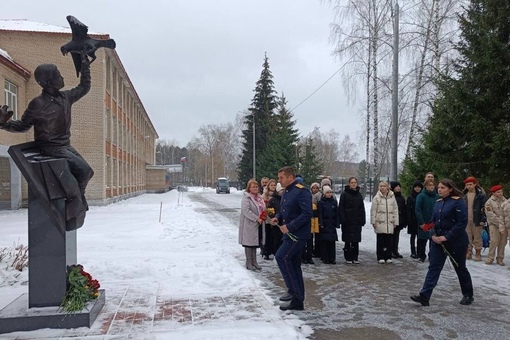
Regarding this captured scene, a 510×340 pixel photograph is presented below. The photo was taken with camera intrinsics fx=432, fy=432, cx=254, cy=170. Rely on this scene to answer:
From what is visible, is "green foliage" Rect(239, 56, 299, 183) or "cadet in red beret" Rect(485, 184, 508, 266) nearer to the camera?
"cadet in red beret" Rect(485, 184, 508, 266)

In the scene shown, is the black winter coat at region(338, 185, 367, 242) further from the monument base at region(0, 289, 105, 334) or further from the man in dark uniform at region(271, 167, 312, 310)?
the monument base at region(0, 289, 105, 334)

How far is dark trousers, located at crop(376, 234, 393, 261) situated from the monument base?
6.27 meters

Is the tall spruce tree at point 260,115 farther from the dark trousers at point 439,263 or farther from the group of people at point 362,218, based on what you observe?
the dark trousers at point 439,263

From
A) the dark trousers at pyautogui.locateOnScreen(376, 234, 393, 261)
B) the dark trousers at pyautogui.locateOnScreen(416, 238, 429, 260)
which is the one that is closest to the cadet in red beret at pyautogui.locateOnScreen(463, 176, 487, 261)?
the dark trousers at pyautogui.locateOnScreen(416, 238, 429, 260)

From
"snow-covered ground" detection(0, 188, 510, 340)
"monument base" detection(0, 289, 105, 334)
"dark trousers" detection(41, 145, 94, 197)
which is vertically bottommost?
"snow-covered ground" detection(0, 188, 510, 340)

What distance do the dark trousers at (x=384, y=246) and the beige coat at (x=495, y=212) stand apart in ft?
6.72

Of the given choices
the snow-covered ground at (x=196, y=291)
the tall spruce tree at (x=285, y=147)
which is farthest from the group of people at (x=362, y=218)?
the tall spruce tree at (x=285, y=147)

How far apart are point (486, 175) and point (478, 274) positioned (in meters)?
4.15

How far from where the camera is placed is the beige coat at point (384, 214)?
9.21 meters

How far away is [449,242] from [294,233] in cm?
220

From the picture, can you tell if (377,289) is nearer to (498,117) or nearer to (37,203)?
(37,203)

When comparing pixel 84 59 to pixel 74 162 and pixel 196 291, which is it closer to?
pixel 74 162

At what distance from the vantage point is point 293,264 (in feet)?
19.1

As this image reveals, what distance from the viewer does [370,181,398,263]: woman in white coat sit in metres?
9.22
